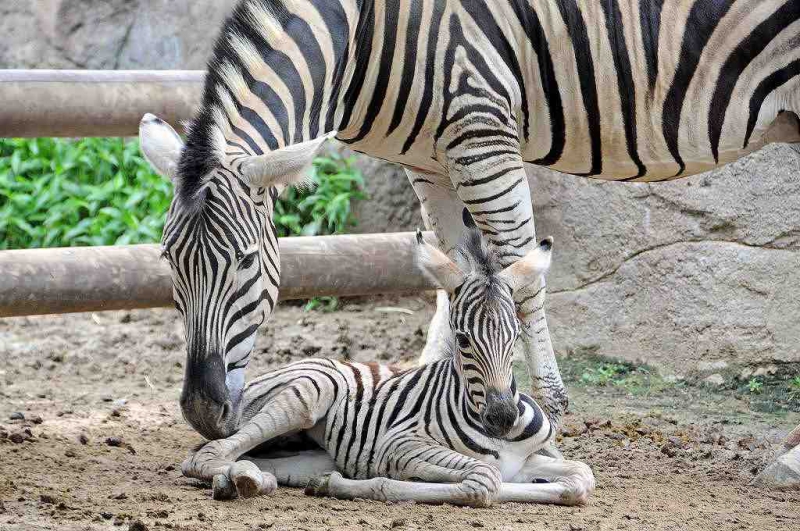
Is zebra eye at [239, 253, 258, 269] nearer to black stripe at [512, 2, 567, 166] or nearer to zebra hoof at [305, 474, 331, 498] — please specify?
zebra hoof at [305, 474, 331, 498]

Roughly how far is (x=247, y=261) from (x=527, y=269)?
4.43 ft

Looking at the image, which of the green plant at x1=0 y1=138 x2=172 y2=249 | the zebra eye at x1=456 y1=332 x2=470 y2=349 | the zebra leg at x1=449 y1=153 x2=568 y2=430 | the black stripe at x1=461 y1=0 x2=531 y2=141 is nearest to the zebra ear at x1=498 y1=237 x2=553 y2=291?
the zebra leg at x1=449 y1=153 x2=568 y2=430

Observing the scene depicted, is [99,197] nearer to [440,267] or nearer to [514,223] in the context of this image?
[514,223]

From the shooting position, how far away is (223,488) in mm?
4637

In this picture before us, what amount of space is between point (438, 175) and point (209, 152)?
1761 mm

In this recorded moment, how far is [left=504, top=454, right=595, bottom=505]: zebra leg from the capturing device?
4855mm

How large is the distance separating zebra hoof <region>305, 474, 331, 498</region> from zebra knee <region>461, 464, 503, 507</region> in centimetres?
65

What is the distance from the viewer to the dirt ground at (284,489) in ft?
14.8

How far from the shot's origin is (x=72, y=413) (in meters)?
6.66

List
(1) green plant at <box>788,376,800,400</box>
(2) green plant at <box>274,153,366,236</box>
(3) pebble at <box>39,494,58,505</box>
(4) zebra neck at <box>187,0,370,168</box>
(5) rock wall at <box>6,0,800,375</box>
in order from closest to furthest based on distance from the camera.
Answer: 1. (3) pebble at <box>39,494,58,505</box>
2. (4) zebra neck at <box>187,0,370,168</box>
3. (1) green plant at <box>788,376,800,400</box>
4. (5) rock wall at <box>6,0,800,375</box>
5. (2) green plant at <box>274,153,366,236</box>

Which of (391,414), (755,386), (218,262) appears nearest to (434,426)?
(391,414)

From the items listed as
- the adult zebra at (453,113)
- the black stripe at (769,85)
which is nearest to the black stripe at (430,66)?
the adult zebra at (453,113)

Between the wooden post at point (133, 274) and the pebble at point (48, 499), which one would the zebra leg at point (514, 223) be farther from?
the pebble at point (48, 499)

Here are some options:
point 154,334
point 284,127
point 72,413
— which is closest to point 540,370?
point 284,127
